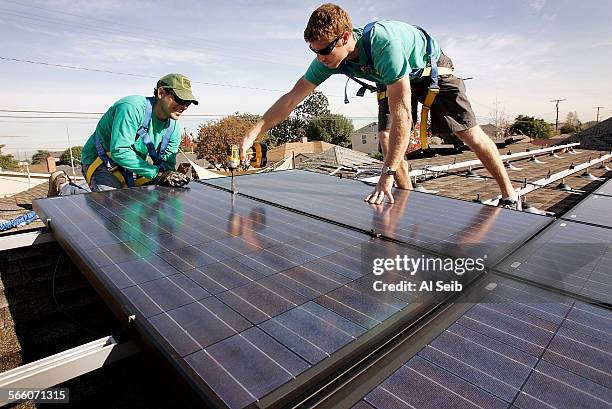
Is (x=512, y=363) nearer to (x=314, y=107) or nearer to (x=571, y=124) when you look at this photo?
(x=314, y=107)

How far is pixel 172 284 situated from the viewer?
1.57 m

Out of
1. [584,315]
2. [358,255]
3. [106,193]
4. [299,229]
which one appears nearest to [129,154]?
[106,193]

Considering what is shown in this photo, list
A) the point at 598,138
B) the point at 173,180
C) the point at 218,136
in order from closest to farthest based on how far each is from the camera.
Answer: the point at 173,180 < the point at 598,138 < the point at 218,136

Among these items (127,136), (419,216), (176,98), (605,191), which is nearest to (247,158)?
(176,98)

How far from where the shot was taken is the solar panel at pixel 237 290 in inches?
43.1

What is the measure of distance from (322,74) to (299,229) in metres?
2.08

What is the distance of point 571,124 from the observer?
232ft

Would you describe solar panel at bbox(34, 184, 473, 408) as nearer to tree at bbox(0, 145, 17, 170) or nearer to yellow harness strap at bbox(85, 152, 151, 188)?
yellow harness strap at bbox(85, 152, 151, 188)

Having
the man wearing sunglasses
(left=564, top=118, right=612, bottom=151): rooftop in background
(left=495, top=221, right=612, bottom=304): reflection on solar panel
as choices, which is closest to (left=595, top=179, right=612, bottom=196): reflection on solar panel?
the man wearing sunglasses

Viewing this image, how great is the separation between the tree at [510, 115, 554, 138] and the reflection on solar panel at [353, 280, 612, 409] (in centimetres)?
6312

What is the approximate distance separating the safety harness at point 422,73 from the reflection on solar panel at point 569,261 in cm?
193

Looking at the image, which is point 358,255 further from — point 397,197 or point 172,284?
point 397,197

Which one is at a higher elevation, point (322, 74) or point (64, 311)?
point (322, 74)

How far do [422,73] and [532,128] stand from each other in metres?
61.7
